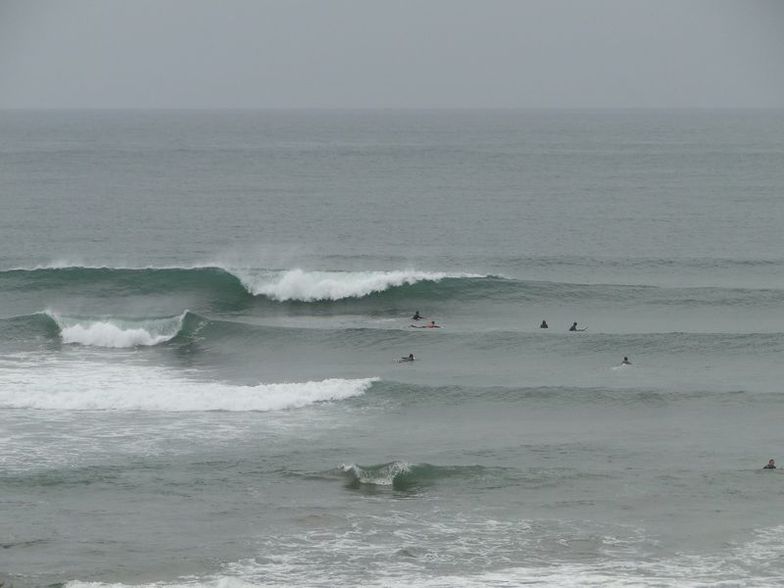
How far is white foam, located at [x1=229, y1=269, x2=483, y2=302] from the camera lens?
5178cm

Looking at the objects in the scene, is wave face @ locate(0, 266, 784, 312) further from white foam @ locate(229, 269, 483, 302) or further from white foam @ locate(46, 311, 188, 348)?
white foam @ locate(46, 311, 188, 348)

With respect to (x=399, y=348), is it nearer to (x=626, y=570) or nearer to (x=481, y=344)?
(x=481, y=344)

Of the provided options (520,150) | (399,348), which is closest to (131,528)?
(399,348)

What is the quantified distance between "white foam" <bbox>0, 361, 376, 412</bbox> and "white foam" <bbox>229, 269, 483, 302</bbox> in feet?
43.0

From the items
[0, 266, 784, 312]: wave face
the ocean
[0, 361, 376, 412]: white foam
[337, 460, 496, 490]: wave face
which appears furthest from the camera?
[0, 266, 784, 312]: wave face

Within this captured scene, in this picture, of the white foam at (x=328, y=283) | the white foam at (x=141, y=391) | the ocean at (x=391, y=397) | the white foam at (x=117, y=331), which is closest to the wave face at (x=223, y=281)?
the white foam at (x=328, y=283)

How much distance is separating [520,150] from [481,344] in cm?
10954

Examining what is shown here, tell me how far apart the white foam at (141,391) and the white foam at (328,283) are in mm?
13100

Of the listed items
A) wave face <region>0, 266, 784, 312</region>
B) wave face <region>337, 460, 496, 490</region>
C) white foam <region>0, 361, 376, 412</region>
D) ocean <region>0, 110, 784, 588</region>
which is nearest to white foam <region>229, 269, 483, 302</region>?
wave face <region>0, 266, 784, 312</region>

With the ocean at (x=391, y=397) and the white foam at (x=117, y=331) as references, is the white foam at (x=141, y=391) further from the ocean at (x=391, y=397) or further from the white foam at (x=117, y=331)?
the white foam at (x=117, y=331)

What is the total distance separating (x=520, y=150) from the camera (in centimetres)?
14962

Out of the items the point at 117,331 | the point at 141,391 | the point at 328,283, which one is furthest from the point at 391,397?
the point at 328,283

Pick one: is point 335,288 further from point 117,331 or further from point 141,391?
point 141,391

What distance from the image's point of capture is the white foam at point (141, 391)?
34.8 meters
